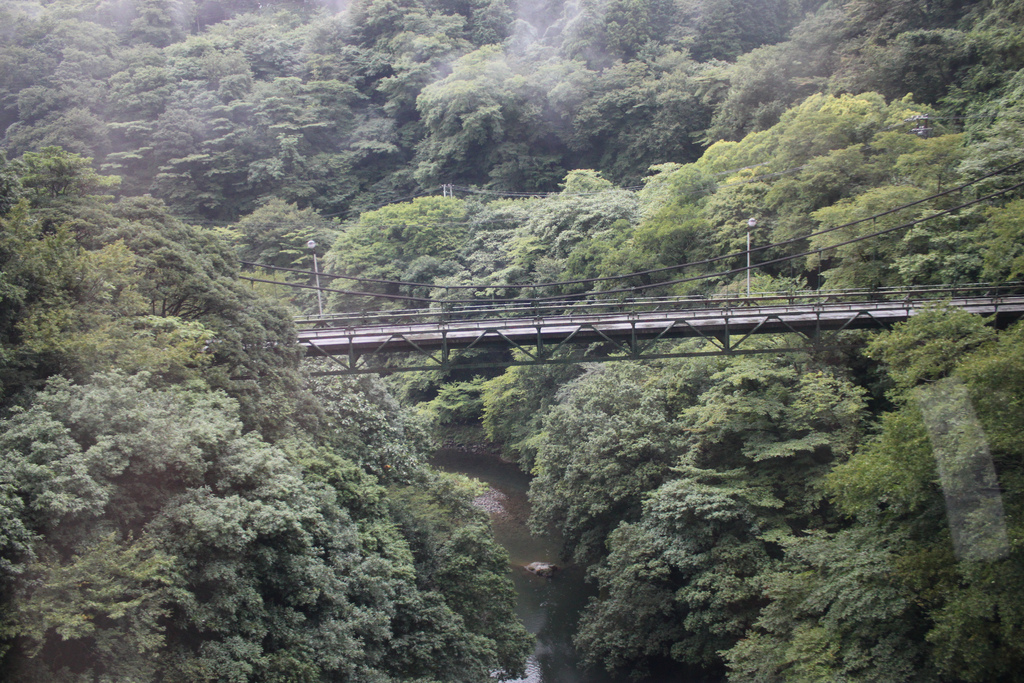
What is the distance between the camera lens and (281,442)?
13.1m

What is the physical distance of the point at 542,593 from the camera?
65.6ft

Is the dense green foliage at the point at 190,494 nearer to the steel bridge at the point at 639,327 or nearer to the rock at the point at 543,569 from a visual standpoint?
the steel bridge at the point at 639,327

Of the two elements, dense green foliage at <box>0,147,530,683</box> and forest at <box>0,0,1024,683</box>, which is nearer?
dense green foliage at <box>0,147,530,683</box>

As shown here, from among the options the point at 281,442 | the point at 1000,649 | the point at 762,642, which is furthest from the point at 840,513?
the point at 281,442

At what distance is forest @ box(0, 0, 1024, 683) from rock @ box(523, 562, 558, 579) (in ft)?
3.52

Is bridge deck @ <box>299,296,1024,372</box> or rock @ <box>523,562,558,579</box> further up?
bridge deck @ <box>299,296,1024,372</box>

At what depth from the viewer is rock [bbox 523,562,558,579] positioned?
68.3 ft

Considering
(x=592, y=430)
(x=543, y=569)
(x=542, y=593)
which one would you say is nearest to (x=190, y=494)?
(x=592, y=430)

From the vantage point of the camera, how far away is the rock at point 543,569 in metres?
20.8

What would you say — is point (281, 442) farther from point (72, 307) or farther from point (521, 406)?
point (521, 406)

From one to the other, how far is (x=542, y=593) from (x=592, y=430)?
15.7 feet

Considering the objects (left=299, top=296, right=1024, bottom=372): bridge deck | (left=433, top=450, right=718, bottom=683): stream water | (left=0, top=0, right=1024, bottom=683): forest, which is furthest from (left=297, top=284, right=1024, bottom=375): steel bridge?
(left=433, top=450, right=718, bottom=683): stream water

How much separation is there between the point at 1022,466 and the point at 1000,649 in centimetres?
256

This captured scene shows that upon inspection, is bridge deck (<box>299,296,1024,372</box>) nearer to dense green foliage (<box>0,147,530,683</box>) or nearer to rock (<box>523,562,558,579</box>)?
dense green foliage (<box>0,147,530,683</box>)
